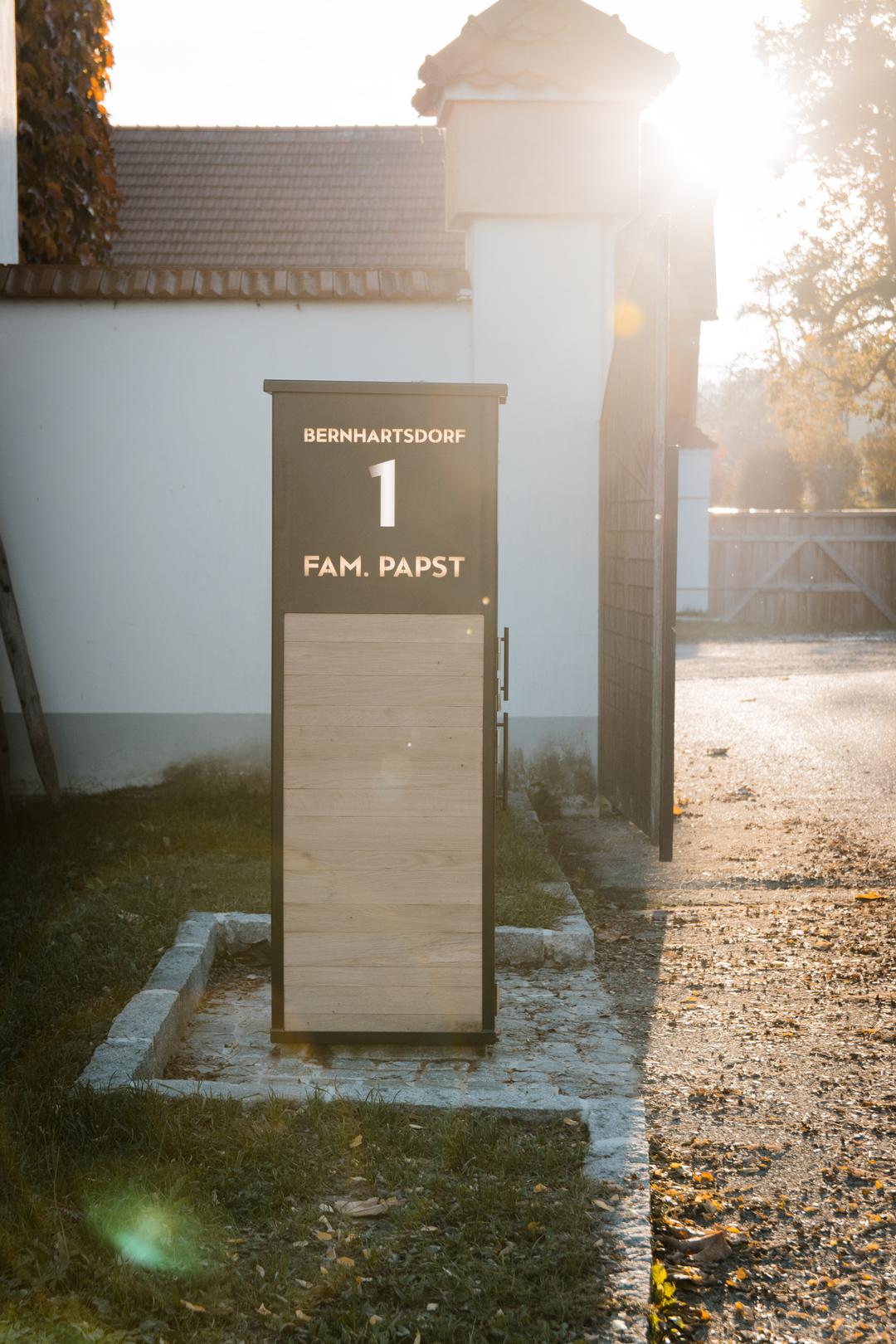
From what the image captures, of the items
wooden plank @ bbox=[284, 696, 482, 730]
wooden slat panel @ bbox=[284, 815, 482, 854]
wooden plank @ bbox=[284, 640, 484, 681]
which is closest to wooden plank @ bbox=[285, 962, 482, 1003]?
wooden slat panel @ bbox=[284, 815, 482, 854]

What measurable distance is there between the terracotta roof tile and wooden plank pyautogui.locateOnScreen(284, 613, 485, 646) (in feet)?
41.0

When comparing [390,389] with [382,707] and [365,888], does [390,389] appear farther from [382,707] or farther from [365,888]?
[365,888]

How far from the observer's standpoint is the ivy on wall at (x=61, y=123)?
12.0 meters

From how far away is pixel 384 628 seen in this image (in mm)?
4461

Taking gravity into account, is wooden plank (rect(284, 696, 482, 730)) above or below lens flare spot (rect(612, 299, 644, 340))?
below

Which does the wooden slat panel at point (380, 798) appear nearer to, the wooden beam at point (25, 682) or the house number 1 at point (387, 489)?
the house number 1 at point (387, 489)

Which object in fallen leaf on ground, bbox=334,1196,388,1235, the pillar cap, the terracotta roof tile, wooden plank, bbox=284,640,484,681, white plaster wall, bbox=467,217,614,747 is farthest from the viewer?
the terracotta roof tile

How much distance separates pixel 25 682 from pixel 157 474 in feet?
4.98

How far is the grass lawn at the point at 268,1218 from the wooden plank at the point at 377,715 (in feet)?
3.74

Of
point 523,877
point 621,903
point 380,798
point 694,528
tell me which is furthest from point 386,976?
point 694,528

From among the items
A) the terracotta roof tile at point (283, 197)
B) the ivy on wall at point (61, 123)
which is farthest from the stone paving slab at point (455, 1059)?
the terracotta roof tile at point (283, 197)

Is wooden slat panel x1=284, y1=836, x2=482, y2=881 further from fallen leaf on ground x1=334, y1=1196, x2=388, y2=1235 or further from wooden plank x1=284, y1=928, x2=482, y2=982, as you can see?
fallen leaf on ground x1=334, y1=1196, x2=388, y2=1235

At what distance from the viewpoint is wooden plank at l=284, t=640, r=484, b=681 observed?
4.45 meters

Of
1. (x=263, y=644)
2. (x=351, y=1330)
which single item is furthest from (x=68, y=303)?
(x=351, y=1330)
